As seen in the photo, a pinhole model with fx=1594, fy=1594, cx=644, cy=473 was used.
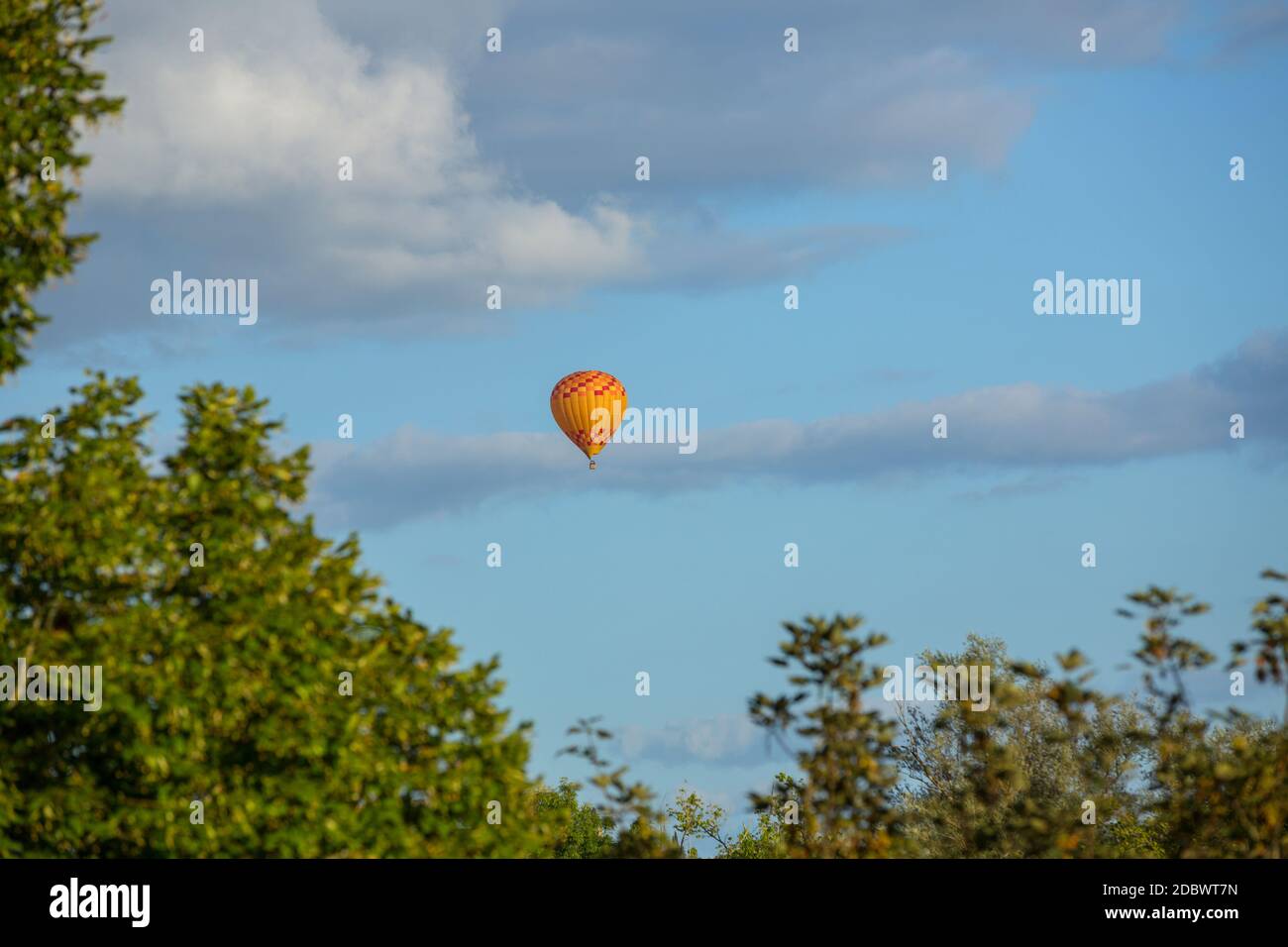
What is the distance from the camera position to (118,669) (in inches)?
662

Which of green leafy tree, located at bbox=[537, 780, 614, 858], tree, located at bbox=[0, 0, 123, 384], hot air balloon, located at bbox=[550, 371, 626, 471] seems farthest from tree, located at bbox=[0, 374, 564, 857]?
green leafy tree, located at bbox=[537, 780, 614, 858]

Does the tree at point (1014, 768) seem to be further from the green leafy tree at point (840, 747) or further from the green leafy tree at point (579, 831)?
the green leafy tree at point (579, 831)

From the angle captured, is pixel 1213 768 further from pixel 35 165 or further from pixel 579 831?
pixel 579 831

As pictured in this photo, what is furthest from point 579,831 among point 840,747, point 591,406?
point 840,747

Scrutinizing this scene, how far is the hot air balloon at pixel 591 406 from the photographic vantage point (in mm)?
68688

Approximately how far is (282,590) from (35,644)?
270cm

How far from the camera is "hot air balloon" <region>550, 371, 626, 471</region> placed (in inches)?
2704

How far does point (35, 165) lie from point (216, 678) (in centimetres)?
671

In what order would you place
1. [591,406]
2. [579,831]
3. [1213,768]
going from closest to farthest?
[1213,768] → [591,406] → [579,831]

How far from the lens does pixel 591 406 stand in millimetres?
68562

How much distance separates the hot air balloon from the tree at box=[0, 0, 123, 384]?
Result: 162ft

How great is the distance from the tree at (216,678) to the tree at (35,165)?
148cm
